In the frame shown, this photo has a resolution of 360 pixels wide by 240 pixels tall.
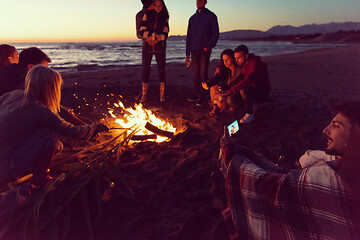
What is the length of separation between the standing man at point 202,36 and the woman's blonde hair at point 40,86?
413 cm

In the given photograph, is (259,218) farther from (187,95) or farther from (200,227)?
(187,95)

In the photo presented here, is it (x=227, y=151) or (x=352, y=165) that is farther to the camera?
(x=227, y=151)

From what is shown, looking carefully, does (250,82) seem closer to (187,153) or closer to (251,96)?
(251,96)

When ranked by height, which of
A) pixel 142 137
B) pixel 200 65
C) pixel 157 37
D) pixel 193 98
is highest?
pixel 157 37

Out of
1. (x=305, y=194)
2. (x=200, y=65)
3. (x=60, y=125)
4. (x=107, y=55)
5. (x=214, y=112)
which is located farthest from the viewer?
(x=107, y=55)

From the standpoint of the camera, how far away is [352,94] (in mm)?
7219

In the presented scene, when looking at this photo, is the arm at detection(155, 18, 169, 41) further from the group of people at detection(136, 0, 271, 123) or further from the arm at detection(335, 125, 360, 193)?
the arm at detection(335, 125, 360, 193)

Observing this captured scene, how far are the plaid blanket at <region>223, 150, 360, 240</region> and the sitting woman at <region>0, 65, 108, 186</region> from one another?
2023mm

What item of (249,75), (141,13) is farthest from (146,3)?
(249,75)

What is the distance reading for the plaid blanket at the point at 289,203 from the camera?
147cm

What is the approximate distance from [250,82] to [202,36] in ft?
6.88

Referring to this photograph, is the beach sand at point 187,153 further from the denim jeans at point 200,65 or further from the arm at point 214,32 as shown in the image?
the arm at point 214,32

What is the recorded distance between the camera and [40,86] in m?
2.52

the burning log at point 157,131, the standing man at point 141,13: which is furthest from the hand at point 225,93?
the standing man at point 141,13
